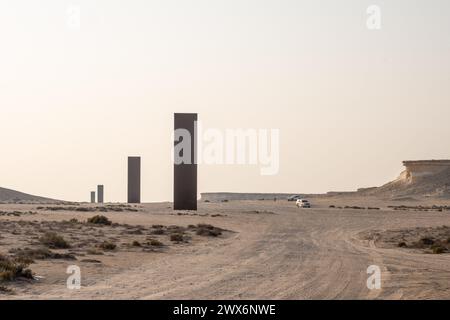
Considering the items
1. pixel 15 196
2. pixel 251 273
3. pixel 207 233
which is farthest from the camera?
pixel 15 196

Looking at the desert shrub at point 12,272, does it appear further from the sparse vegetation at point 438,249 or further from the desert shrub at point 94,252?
the sparse vegetation at point 438,249

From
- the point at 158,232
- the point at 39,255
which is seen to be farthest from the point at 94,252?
the point at 158,232

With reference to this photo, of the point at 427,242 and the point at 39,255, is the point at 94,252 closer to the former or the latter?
the point at 39,255

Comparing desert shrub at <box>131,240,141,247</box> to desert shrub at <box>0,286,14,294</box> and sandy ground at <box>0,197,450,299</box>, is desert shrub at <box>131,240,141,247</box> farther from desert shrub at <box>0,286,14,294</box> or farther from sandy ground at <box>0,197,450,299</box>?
desert shrub at <box>0,286,14,294</box>

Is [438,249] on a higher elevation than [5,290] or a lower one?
lower

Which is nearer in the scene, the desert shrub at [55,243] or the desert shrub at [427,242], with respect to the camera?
the desert shrub at [55,243]

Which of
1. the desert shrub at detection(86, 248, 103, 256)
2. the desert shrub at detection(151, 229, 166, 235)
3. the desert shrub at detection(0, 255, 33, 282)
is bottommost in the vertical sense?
the desert shrub at detection(151, 229, 166, 235)

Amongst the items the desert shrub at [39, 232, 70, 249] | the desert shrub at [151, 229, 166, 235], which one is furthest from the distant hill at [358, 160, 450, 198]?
the desert shrub at [39, 232, 70, 249]

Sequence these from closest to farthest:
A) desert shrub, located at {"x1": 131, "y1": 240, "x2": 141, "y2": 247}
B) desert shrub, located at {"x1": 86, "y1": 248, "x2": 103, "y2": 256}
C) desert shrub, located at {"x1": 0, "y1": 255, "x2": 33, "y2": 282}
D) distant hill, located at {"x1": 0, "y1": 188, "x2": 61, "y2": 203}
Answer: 1. desert shrub, located at {"x1": 0, "y1": 255, "x2": 33, "y2": 282}
2. desert shrub, located at {"x1": 86, "y1": 248, "x2": 103, "y2": 256}
3. desert shrub, located at {"x1": 131, "y1": 240, "x2": 141, "y2": 247}
4. distant hill, located at {"x1": 0, "y1": 188, "x2": 61, "y2": 203}

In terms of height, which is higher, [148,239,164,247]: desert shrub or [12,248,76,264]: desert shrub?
[12,248,76,264]: desert shrub

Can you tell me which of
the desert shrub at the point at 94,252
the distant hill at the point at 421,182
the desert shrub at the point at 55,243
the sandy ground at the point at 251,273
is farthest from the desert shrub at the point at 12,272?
the distant hill at the point at 421,182

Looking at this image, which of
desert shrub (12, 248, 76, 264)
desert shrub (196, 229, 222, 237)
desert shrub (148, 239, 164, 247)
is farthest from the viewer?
desert shrub (196, 229, 222, 237)

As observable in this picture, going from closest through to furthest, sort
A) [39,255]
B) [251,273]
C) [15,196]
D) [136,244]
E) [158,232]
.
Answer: [251,273] < [39,255] < [136,244] < [158,232] < [15,196]
